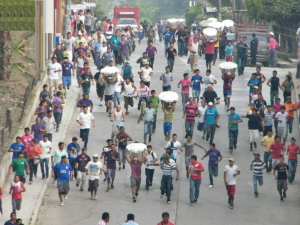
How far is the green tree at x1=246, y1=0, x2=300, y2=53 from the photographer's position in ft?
147

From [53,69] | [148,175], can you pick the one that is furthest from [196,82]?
[148,175]

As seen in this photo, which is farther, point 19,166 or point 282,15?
point 282,15

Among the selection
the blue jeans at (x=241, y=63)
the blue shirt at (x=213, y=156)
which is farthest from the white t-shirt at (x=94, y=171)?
the blue jeans at (x=241, y=63)

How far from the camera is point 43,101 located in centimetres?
2673

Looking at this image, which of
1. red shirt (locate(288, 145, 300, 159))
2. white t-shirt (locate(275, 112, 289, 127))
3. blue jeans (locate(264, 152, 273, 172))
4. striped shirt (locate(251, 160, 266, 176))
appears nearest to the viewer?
striped shirt (locate(251, 160, 266, 176))

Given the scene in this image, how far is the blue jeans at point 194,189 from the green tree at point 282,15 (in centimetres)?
2290

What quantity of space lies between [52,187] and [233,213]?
15.5ft

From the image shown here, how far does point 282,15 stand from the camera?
45156 mm

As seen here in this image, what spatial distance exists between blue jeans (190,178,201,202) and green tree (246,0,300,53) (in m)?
22.9

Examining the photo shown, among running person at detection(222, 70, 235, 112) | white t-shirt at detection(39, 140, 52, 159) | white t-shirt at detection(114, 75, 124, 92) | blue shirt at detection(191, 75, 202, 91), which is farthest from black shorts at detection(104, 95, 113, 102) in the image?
white t-shirt at detection(39, 140, 52, 159)

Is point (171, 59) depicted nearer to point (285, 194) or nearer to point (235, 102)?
point (235, 102)

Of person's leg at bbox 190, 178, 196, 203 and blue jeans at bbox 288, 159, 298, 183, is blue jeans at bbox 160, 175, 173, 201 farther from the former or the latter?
blue jeans at bbox 288, 159, 298, 183

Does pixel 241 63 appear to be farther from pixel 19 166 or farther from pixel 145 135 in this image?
pixel 19 166

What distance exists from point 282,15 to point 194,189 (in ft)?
77.2
